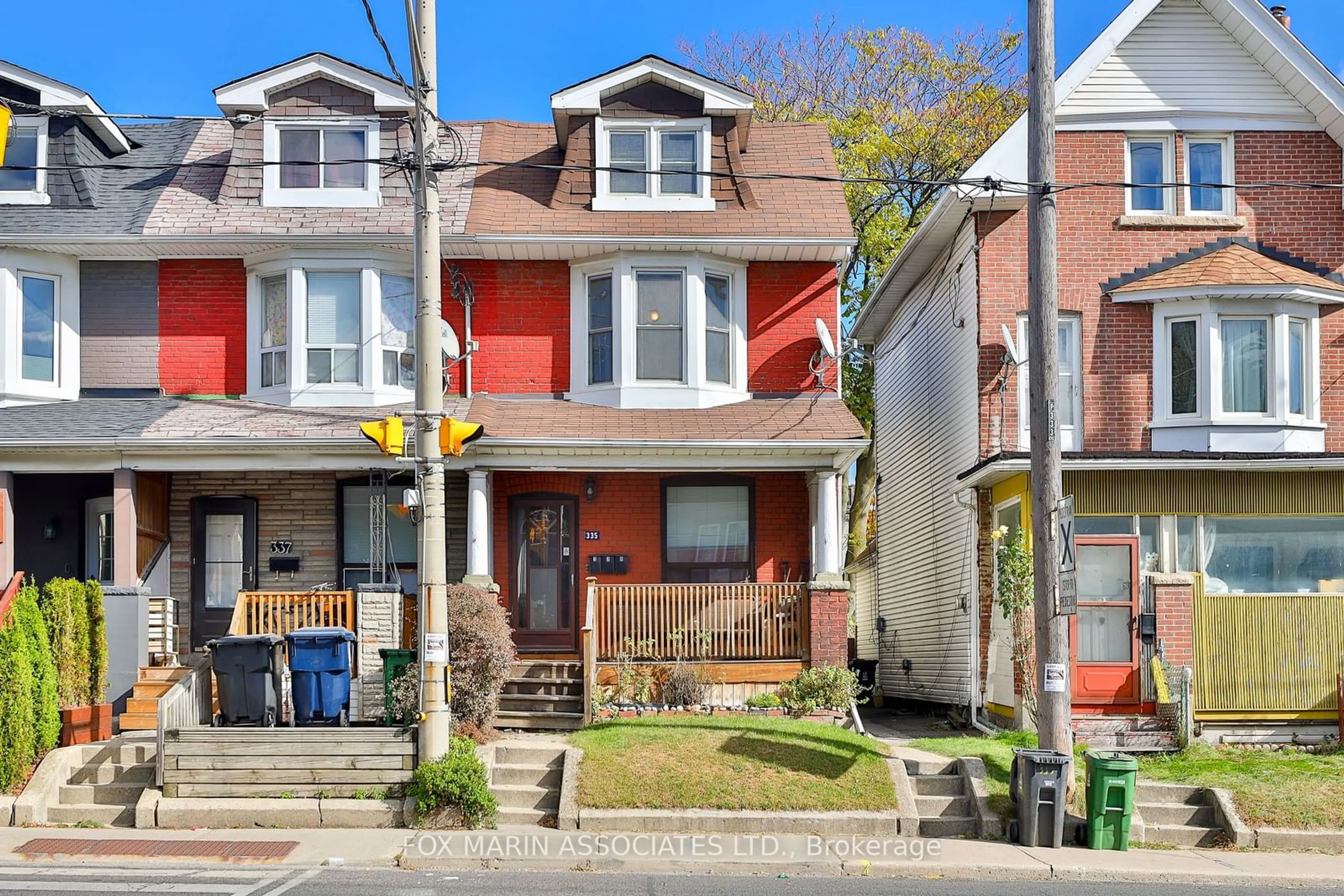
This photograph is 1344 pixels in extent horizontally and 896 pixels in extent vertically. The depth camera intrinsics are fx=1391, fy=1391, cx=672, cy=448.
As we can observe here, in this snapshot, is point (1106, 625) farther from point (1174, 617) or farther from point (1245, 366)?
point (1245, 366)

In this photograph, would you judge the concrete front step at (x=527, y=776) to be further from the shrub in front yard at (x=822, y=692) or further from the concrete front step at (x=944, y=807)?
the shrub in front yard at (x=822, y=692)

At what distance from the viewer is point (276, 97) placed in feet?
63.4

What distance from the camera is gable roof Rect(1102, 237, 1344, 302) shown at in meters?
17.6

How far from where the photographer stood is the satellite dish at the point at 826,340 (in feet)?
60.7

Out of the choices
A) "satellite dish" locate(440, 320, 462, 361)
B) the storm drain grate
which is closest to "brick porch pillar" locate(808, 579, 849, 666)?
"satellite dish" locate(440, 320, 462, 361)

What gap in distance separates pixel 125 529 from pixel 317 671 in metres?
3.76

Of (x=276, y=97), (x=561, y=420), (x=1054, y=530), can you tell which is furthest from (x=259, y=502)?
(x=1054, y=530)

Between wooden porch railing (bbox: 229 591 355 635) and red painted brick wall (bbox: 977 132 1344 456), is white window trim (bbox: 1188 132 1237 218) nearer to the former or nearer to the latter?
red painted brick wall (bbox: 977 132 1344 456)

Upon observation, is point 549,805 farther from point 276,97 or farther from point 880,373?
point 880,373

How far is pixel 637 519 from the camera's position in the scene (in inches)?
752

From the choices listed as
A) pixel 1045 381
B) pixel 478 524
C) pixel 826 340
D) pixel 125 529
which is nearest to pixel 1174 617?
pixel 1045 381

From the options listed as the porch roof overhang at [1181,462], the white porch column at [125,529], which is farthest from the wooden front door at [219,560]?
→ the porch roof overhang at [1181,462]

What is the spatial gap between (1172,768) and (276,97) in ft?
47.1

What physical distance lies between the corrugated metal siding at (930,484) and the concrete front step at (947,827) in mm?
6420
